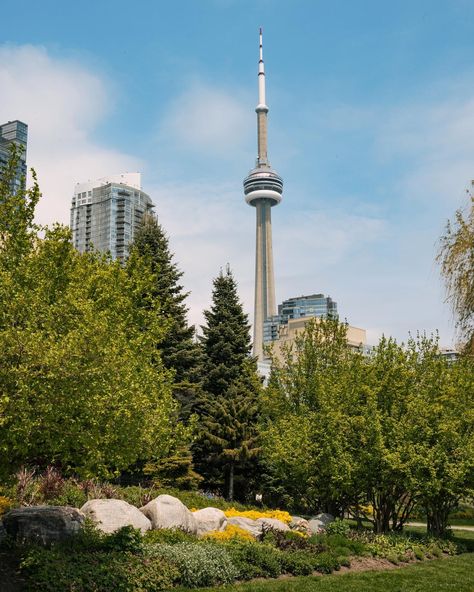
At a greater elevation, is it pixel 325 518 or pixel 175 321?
pixel 175 321

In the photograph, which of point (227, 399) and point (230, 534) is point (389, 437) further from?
point (227, 399)

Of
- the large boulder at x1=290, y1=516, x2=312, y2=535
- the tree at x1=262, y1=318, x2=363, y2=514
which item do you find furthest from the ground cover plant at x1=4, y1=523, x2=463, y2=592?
the tree at x1=262, y1=318, x2=363, y2=514

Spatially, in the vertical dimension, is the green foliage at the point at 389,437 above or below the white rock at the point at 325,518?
above

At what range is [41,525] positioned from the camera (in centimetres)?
1647

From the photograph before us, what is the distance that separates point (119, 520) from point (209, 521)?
388 cm

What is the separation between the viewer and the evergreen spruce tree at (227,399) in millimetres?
34125

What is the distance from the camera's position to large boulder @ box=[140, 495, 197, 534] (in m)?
20.1

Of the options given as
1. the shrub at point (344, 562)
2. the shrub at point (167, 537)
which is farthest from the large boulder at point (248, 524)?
the shrub at point (344, 562)

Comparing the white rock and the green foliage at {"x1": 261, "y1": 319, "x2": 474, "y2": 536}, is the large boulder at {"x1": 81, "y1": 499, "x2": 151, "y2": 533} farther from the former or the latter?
the white rock

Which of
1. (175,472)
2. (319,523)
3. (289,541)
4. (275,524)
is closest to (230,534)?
(289,541)

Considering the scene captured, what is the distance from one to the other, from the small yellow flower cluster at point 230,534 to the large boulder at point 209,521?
0.20 meters

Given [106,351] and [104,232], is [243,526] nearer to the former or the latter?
[106,351]

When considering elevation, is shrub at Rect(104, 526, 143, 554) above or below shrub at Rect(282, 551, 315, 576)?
above

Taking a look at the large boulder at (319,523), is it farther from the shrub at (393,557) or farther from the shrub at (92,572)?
the shrub at (92,572)
